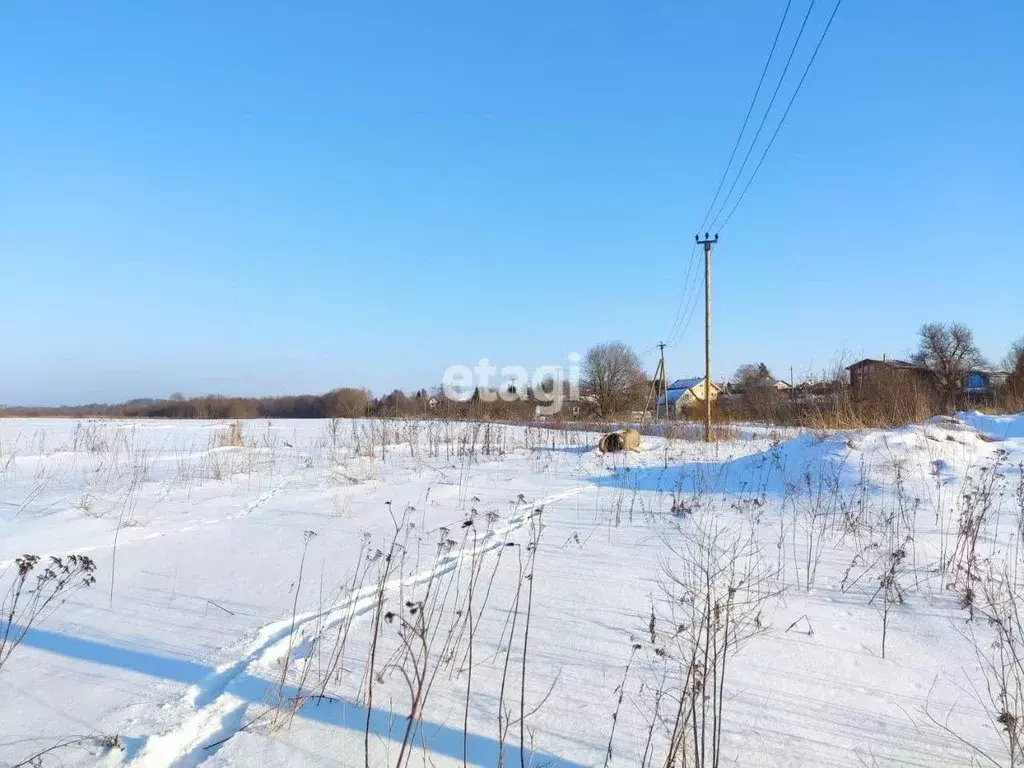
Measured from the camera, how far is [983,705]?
2.03 metres

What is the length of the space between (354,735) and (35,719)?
1066 millimetres

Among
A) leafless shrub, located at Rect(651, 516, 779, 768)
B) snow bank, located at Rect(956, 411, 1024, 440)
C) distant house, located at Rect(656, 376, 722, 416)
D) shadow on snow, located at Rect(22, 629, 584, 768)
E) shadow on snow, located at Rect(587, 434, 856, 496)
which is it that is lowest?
shadow on snow, located at Rect(22, 629, 584, 768)

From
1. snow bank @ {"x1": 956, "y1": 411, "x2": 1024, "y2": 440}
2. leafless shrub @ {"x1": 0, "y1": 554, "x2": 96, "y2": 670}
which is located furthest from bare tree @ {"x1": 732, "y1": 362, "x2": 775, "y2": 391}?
leafless shrub @ {"x1": 0, "y1": 554, "x2": 96, "y2": 670}

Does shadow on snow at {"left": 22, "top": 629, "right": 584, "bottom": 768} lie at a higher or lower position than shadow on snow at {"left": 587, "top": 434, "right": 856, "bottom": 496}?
lower

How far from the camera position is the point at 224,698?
2.00m

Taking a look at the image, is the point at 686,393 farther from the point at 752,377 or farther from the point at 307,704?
the point at 307,704

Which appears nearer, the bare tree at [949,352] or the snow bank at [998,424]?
the snow bank at [998,424]

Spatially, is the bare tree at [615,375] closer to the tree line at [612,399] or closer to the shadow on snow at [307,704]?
the tree line at [612,399]

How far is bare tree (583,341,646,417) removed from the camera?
43.7 m

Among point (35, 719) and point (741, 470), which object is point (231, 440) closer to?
point (741, 470)

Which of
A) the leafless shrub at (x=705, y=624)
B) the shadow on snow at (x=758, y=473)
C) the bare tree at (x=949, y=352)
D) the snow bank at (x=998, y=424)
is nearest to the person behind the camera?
the leafless shrub at (x=705, y=624)

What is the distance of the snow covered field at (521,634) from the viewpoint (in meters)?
1.79

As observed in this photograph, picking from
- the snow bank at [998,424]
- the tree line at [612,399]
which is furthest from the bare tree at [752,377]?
the snow bank at [998,424]

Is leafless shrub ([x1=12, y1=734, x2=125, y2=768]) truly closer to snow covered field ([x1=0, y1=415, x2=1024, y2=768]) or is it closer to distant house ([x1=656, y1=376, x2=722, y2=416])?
snow covered field ([x1=0, y1=415, x2=1024, y2=768])
